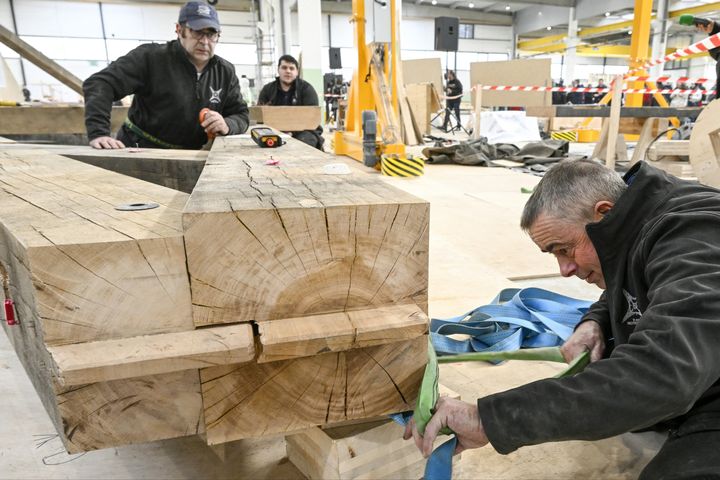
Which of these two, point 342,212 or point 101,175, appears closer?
point 342,212

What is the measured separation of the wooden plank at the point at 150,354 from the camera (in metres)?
0.79

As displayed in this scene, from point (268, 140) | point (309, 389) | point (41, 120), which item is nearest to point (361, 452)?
point (309, 389)

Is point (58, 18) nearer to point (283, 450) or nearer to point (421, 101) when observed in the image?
point (421, 101)

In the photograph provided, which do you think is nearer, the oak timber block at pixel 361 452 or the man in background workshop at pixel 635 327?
the man in background workshop at pixel 635 327

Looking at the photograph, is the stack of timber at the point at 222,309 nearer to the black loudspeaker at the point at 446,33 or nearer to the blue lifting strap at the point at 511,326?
the blue lifting strap at the point at 511,326

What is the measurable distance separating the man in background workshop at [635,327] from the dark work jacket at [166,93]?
2.26 meters

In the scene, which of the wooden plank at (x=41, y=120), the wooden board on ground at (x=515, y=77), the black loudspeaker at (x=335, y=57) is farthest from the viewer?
the black loudspeaker at (x=335, y=57)

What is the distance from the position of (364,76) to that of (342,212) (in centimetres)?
632

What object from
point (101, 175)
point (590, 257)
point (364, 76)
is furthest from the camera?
point (364, 76)

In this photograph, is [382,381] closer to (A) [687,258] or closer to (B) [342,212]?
(B) [342,212]

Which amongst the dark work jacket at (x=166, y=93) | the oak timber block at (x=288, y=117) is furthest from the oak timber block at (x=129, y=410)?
the oak timber block at (x=288, y=117)

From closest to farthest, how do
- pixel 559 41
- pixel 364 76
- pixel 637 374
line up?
1. pixel 637 374
2. pixel 364 76
3. pixel 559 41

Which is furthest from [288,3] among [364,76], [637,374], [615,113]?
[637,374]

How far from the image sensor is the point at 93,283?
827mm
